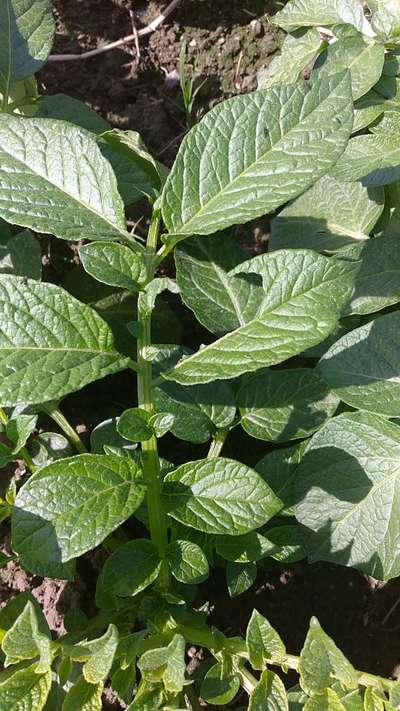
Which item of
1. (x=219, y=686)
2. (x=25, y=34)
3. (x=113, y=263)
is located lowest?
(x=219, y=686)

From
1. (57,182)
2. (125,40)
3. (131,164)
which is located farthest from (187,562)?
(125,40)

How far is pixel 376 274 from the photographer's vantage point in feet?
4.68

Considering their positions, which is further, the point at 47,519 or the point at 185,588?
the point at 185,588

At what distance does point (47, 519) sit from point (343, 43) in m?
1.08

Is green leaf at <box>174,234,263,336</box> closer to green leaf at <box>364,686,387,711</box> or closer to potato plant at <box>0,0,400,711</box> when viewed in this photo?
potato plant at <box>0,0,400,711</box>

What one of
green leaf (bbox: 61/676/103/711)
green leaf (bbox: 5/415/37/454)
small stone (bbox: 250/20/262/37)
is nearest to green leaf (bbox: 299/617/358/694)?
green leaf (bbox: 61/676/103/711)

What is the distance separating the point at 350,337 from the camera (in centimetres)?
128

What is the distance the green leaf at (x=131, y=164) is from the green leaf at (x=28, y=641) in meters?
0.69

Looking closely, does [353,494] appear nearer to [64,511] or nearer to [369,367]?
[369,367]

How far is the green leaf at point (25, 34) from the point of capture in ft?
4.92

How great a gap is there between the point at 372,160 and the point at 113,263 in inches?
23.8

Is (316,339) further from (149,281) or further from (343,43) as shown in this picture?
(343,43)

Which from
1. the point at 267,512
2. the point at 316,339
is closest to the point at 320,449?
the point at 267,512

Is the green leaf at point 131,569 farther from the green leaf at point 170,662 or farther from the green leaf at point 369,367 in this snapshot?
the green leaf at point 369,367
